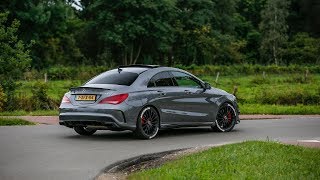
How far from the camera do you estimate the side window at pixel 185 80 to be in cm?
1442

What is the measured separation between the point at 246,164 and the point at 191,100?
614 cm

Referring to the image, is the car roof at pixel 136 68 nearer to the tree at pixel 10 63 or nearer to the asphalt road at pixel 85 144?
the asphalt road at pixel 85 144

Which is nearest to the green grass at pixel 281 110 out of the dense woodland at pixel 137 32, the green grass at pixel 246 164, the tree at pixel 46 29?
the green grass at pixel 246 164

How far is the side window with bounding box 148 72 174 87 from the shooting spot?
13711 mm

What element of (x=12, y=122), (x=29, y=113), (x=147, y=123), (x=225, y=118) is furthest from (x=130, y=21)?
(x=147, y=123)

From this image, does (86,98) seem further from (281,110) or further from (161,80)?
(281,110)

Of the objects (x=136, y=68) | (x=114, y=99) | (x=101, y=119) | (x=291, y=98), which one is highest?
(x=136, y=68)

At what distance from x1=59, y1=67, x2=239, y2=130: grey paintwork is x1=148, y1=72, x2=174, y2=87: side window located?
9 centimetres

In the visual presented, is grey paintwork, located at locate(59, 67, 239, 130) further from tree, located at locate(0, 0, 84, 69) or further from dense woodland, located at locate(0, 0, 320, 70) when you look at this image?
tree, located at locate(0, 0, 84, 69)

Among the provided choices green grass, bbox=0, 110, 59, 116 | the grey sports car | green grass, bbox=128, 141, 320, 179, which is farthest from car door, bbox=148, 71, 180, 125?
green grass, bbox=0, 110, 59, 116

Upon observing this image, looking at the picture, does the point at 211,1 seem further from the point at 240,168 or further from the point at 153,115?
the point at 240,168

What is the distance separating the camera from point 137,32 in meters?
71.1

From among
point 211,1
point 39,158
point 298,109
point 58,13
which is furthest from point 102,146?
point 211,1

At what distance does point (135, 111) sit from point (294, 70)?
57.5 metres
